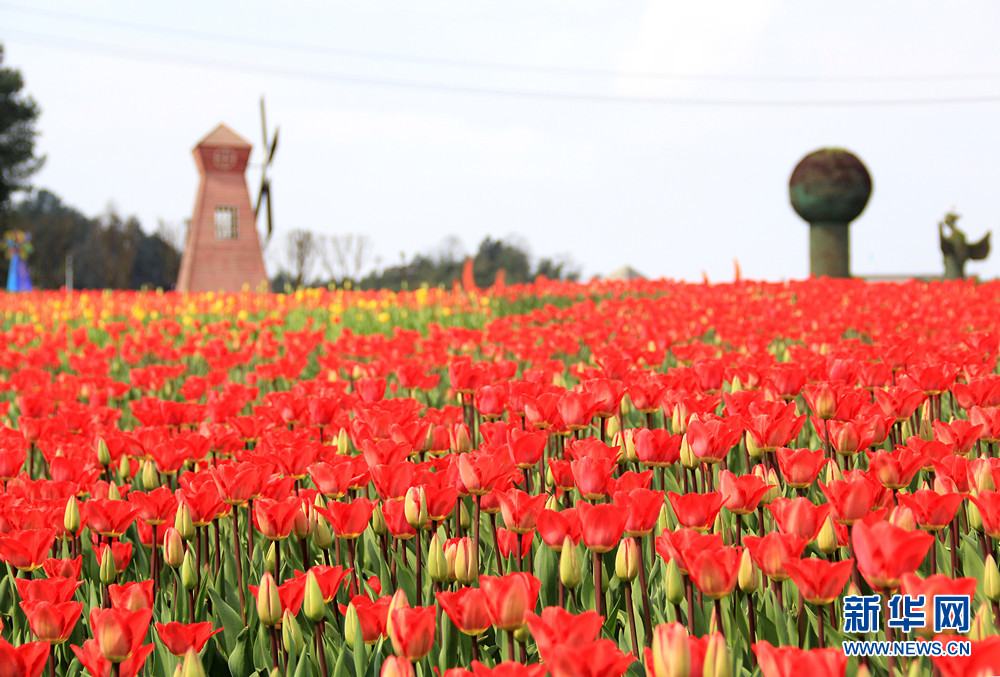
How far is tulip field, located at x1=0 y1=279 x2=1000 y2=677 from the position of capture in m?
1.55

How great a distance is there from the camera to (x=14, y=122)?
4053cm

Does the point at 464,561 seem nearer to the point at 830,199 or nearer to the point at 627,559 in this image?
the point at 627,559

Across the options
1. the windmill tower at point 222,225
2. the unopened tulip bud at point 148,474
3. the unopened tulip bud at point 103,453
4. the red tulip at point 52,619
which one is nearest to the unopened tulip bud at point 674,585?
the red tulip at point 52,619

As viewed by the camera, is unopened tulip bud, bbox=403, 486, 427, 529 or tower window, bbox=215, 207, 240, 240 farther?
tower window, bbox=215, 207, 240, 240

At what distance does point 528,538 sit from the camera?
7.04 feet

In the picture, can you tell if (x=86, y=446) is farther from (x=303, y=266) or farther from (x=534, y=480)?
(x=303, y=266)

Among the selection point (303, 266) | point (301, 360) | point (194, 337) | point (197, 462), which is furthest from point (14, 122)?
point (197, 462)

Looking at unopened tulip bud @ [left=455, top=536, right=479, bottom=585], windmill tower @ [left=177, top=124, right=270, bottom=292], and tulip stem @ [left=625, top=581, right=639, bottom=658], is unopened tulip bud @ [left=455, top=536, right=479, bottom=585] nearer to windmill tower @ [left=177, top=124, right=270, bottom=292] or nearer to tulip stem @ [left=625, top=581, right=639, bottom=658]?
tulip stem @ [left=625, top=581, right=639, bottom=658]

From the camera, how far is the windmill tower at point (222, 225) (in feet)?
82.7

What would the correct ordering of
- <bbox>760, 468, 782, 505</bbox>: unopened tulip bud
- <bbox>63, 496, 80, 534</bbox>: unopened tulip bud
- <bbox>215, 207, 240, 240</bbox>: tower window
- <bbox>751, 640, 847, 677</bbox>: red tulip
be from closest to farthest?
<bbox>751, 640, 847, 677</bbox>: red tulip < <bbox>760, 468, 782, 505</bbox>: unopened tulip bud < <bbox>63, 496, 80, 534</bbox>: unopened tulip bud < <bbox>215, 207, 240, 240</bbox>: tower window

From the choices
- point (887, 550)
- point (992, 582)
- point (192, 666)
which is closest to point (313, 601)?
point (192, 666)

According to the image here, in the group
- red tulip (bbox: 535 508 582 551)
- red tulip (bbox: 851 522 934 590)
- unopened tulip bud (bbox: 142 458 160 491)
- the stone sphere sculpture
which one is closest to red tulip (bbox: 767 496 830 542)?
red tulip (bbox: 851 522 934 590)

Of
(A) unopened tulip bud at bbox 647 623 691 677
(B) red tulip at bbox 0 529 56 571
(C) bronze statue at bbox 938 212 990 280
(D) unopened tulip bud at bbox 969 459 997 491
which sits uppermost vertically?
(C) bronze statue at bbox 938 212 990 280

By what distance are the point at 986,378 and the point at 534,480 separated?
1.79 metres
